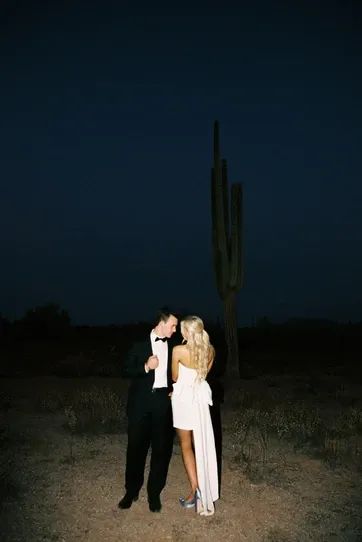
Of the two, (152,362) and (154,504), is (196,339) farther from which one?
(154,504)

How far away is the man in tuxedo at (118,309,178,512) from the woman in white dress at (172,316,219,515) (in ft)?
0.35

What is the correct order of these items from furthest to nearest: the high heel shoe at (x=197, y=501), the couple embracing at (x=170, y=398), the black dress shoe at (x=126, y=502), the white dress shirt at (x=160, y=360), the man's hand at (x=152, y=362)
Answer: the black dress shoe at (x=126, y=502) → the high heel shoe at (x=197, y=501) → the white dress shirt at (x=160, y=360) → the couple embracing at (x=170, y=398) → the man's hand at (x=152, y=362)

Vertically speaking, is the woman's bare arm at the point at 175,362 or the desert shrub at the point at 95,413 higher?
the woman's bare arm at the point at 175,362

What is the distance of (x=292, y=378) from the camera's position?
1318 centimetres

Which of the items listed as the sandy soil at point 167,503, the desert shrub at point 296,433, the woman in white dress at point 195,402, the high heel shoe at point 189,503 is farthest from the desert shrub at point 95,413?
the woman in white dress at point 195,402

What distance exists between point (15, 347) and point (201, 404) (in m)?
16.0

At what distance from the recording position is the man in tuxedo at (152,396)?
468cm

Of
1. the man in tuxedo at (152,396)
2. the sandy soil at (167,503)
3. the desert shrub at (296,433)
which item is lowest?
the desert shrub at (296,433)

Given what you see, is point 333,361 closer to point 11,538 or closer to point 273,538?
point 273,538

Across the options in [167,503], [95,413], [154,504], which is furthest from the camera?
[95,413]

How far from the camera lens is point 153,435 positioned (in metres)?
4.85

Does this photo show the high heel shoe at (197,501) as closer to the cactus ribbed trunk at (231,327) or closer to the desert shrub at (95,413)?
the desert shrub at (95,413)

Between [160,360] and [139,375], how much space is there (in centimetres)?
25

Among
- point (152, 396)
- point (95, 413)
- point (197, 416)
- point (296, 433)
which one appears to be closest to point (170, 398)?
point (152, 396)
